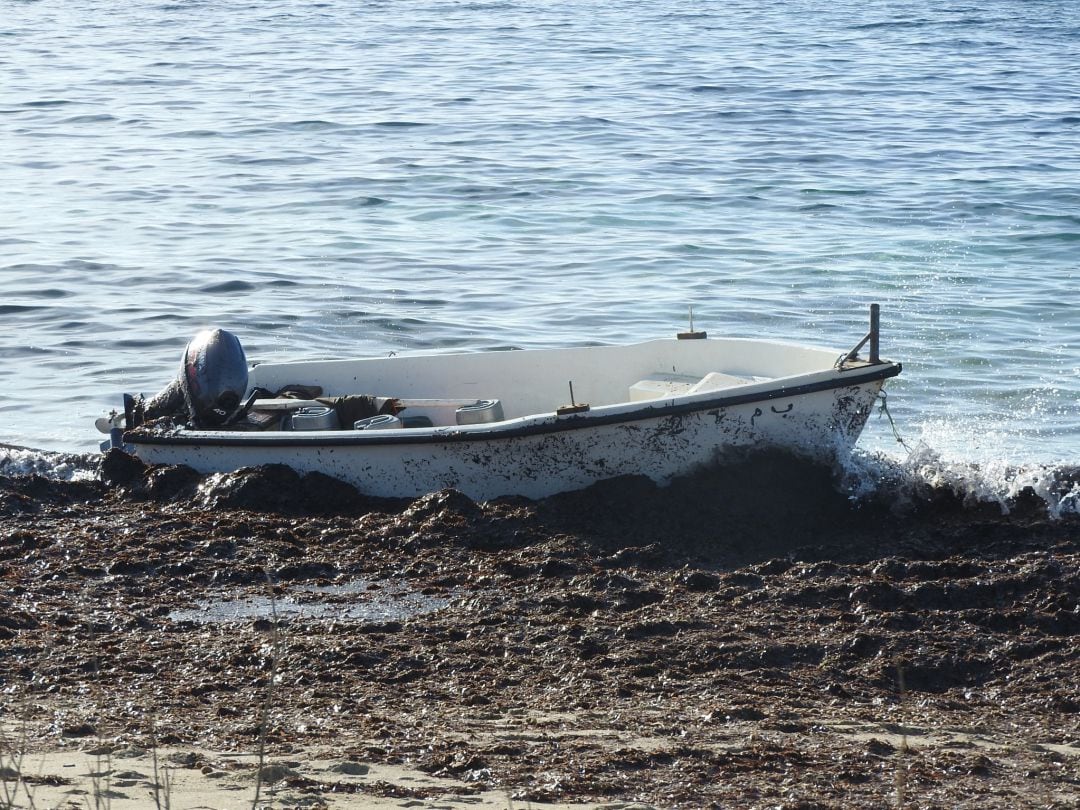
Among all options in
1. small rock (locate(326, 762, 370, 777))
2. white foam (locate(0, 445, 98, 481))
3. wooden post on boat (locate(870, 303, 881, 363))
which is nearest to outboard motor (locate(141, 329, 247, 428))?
white foam (locate(0, 445, 98, 481))

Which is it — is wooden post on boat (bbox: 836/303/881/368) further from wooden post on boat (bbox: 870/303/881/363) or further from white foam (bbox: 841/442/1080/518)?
white foam (bbox: 841/442/1080/518)

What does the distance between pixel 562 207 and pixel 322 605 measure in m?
13.3

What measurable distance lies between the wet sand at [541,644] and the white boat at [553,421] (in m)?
0.18

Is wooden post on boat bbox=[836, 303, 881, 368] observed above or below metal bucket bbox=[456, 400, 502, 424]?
above

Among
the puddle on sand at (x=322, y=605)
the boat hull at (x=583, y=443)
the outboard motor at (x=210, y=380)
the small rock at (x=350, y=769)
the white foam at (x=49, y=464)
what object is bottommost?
the puddle on sand at (x=322, y=605)

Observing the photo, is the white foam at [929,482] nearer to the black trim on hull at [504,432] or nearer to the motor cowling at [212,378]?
the black trim on hull at [504,432]

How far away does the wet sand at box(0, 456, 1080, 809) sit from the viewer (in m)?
4.80

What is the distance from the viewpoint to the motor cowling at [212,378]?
903cm

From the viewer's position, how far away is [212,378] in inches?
355

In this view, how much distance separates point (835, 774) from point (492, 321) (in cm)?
1009

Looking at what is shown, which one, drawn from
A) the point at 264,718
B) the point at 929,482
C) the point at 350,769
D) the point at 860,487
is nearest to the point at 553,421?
the point at 860,487

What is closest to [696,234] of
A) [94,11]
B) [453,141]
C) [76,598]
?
[453,141]

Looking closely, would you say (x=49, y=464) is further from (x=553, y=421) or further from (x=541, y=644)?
(x=541, y=644)

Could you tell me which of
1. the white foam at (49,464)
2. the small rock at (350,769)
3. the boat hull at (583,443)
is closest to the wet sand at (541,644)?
the small rock at (350,769)
